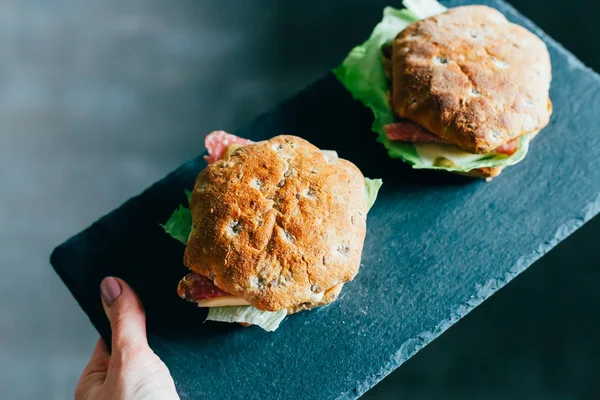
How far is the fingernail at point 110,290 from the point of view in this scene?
2.77 metres

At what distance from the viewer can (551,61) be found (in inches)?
128

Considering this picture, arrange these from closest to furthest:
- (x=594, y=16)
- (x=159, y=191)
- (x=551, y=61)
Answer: (x=159, y=191) → (x=551, y=61) → (x=594, y=16)

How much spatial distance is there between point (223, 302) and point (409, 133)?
3.08 ft

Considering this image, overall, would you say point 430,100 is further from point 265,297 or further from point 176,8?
point 176,8

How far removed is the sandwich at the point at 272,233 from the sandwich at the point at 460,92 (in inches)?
13.0

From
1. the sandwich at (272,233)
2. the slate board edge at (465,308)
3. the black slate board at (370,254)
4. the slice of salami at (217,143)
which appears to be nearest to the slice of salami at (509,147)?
the black slate board at (370,254)

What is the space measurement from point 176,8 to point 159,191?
189cm

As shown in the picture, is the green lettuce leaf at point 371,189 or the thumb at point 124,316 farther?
the green lettuce leaf at point 371,189

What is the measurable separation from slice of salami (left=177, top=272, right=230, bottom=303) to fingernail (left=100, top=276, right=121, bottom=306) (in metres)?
0.29

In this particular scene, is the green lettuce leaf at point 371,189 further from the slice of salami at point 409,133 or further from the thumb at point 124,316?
the thumb at point 124,316

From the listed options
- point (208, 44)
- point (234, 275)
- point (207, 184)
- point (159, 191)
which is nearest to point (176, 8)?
point (208, 44)

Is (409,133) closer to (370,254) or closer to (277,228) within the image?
(370,254)

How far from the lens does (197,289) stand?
8.57 ft

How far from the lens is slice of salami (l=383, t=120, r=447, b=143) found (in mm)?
2844
